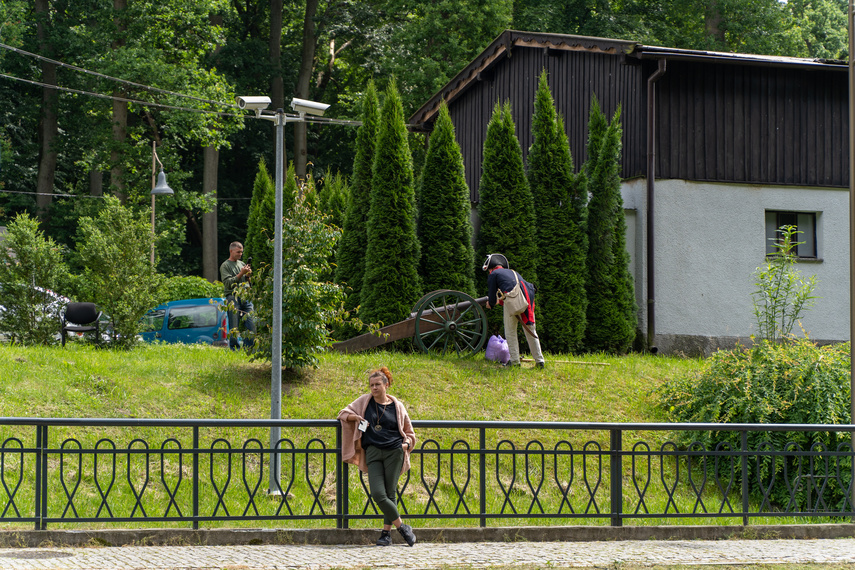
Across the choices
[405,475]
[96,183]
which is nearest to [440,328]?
[405,475]

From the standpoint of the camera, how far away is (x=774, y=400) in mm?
11578

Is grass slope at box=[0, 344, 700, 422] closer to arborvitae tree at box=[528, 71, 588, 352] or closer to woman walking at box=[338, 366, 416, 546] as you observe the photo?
Answer: arborvitae tree at box=[528, 71, 588, 352]

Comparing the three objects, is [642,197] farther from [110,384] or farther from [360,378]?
[110,384]

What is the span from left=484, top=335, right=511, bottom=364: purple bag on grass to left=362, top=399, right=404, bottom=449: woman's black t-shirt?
6002 millimetres

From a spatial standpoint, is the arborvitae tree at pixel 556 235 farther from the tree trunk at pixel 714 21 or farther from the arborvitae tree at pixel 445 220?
the tree trunk at pixel 714 21

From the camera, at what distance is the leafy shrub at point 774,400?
11242mm

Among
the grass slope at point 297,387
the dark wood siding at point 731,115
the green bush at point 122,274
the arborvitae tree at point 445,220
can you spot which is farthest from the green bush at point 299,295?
the dark wood siding at point 731,115

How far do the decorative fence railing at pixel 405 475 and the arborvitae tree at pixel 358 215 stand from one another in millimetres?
6073

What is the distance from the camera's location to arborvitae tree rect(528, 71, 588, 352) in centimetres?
1656

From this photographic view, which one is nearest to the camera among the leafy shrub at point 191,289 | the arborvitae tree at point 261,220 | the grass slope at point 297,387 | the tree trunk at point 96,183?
the grass slope at point 297,387

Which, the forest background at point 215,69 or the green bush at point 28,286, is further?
the forest background at point 215,69

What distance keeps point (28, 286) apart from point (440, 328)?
22.7 feet

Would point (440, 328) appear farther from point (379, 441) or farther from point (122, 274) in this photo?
point (379, 441)

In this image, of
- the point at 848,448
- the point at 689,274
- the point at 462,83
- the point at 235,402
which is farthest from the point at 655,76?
the point at 235,402
